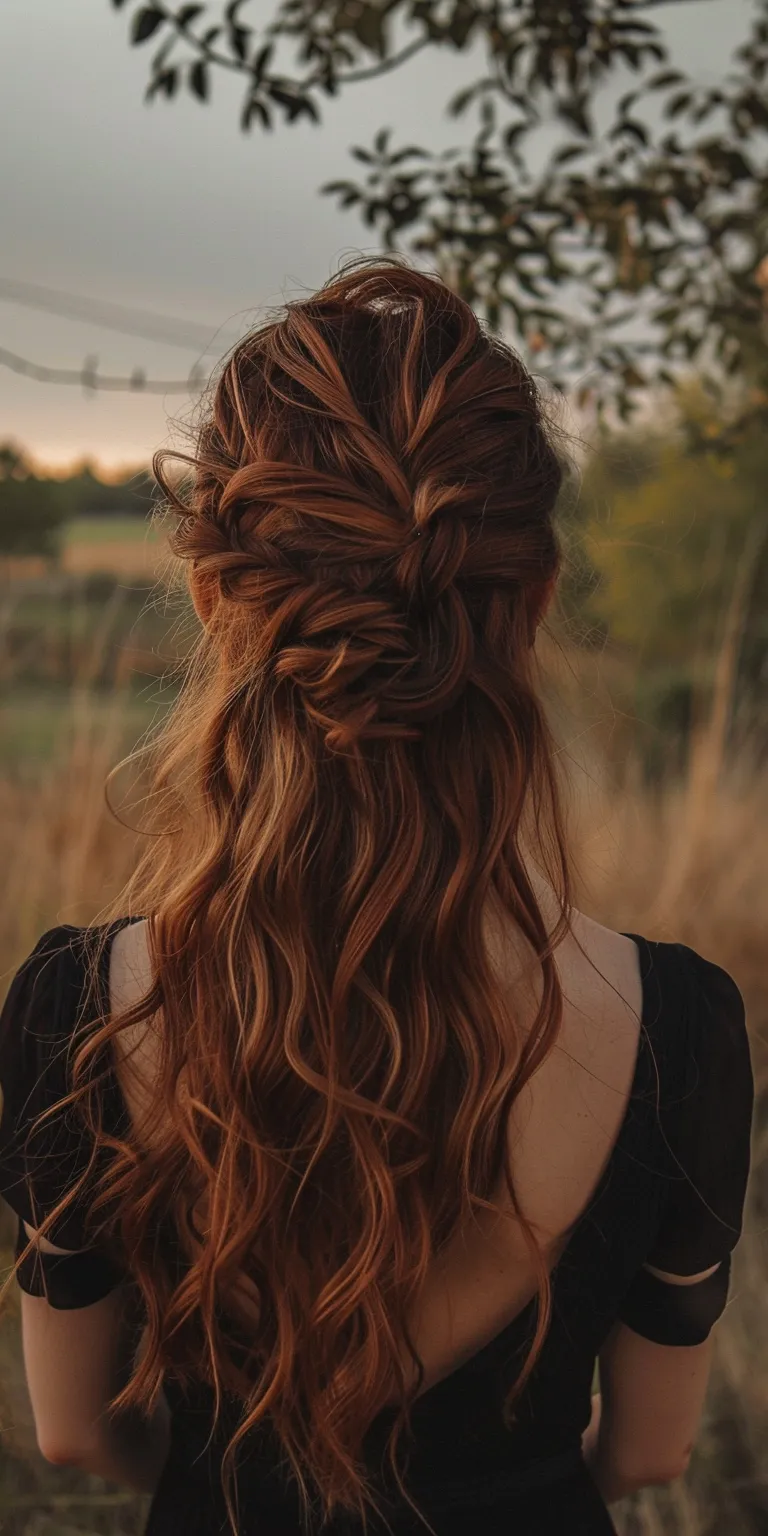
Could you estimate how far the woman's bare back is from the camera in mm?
949

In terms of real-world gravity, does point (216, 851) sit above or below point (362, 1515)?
above

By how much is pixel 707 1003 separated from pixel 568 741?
0.32 m

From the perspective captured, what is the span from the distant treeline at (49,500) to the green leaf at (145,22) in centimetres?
63

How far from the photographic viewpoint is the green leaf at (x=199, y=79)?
1812 millimetres

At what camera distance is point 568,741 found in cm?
120

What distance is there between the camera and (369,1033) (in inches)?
35.3

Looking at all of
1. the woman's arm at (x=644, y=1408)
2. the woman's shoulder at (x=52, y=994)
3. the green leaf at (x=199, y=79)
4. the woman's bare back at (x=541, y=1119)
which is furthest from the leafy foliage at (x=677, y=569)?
the woman's shoulder at (x=52, y=994)

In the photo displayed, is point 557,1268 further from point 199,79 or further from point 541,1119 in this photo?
point 199,79

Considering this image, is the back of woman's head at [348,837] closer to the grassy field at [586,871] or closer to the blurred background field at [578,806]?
the blurred background field at [578,806]

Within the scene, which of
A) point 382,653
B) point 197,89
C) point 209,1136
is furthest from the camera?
point 197,89

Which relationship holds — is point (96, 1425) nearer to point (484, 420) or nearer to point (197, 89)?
point (484, 420)

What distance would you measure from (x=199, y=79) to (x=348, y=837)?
148 centimetres

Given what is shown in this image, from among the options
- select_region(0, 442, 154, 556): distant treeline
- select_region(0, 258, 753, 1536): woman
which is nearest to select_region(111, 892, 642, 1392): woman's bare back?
select_region(0, 258, 753, 1536): woman

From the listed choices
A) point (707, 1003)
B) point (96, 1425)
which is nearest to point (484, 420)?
point (707, 1003)
